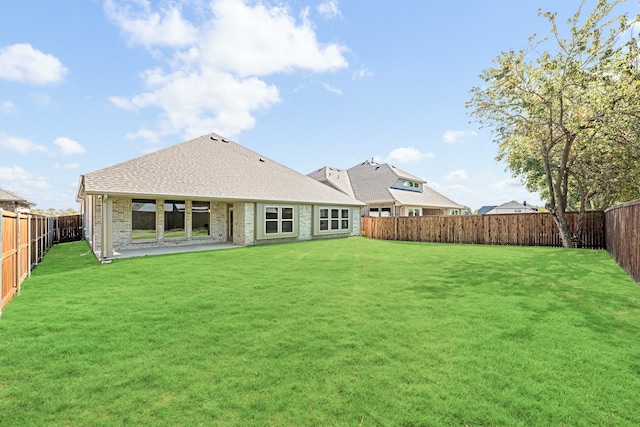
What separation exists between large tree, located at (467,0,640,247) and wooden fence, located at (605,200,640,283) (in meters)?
3.35

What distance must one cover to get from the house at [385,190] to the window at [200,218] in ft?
46.8

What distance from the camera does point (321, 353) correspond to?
348 centimetres

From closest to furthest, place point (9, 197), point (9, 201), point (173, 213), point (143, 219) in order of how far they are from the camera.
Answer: point (143, 219)
point (173, 213)
point (9, 201)
point (9, 197)

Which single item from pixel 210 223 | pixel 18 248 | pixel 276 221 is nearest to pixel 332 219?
pixel 276 221

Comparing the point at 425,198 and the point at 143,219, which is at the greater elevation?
the point at 425,198

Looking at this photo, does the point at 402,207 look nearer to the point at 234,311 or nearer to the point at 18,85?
the point at 234,311

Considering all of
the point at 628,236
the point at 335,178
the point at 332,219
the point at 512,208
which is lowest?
the point at 628,236

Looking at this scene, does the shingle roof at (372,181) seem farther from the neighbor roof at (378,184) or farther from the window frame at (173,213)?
the window frame at (173,213)

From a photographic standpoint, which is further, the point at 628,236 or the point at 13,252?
the point at 628,236

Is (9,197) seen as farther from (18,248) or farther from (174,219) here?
(18,248)

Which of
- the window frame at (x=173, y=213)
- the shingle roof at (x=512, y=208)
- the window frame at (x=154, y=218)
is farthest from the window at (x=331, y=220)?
the shingle roof at (x=512, y=208)

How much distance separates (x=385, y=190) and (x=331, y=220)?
8.84m

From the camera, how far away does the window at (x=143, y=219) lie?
42.0ft

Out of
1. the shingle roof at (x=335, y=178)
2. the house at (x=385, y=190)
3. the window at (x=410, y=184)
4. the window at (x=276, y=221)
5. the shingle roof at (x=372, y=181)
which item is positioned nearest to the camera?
the window at (x=276, y=221)
